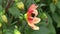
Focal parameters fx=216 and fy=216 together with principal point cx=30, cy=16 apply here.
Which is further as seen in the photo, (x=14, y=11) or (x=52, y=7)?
(x=52, y=7)

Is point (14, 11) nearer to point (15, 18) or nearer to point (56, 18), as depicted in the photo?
point (15, 18)

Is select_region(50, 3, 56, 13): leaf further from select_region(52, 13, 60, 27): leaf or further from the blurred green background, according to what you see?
the blurred green background

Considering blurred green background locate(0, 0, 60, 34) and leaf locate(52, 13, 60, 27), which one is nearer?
blurred green background locate(0, 0, 60, 34)

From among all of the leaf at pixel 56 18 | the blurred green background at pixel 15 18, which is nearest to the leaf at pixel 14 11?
the blurred green background at pixel 15 18

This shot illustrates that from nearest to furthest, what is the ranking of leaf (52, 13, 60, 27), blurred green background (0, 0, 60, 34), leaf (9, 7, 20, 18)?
blurred green background (0, 0, 60, 34), leaf (9, 7, 20, 18), leaf (52, 13, 60, 27)

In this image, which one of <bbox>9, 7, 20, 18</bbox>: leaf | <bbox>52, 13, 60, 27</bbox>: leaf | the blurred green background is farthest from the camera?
<bbox>52, 13, 60, 27</bbox>: leaf

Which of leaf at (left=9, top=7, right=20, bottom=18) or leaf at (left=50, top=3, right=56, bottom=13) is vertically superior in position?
leaf at (left=50, top=3, right=56, bottom=13)

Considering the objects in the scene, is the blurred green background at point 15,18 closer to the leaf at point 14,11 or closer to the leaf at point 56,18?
the leaf at point 14,11

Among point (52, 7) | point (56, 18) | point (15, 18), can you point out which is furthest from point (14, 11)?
point (56, 18)

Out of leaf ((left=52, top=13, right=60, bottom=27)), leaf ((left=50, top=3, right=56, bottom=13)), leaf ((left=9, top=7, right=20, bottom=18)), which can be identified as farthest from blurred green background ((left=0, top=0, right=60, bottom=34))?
leaf ((left=52, top=13, right=60, bottom=27))

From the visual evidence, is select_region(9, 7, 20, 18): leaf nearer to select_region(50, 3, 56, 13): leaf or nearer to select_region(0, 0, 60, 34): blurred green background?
select_region(0, 0, 60, 34): blurred green background

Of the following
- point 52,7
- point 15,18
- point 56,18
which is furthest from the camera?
point 56,18

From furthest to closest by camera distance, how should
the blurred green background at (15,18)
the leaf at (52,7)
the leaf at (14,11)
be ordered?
the leaf at (52,7)
the leaf at (14,11)
the blurred green background at (15,18)

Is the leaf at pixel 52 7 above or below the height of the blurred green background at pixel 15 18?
above
